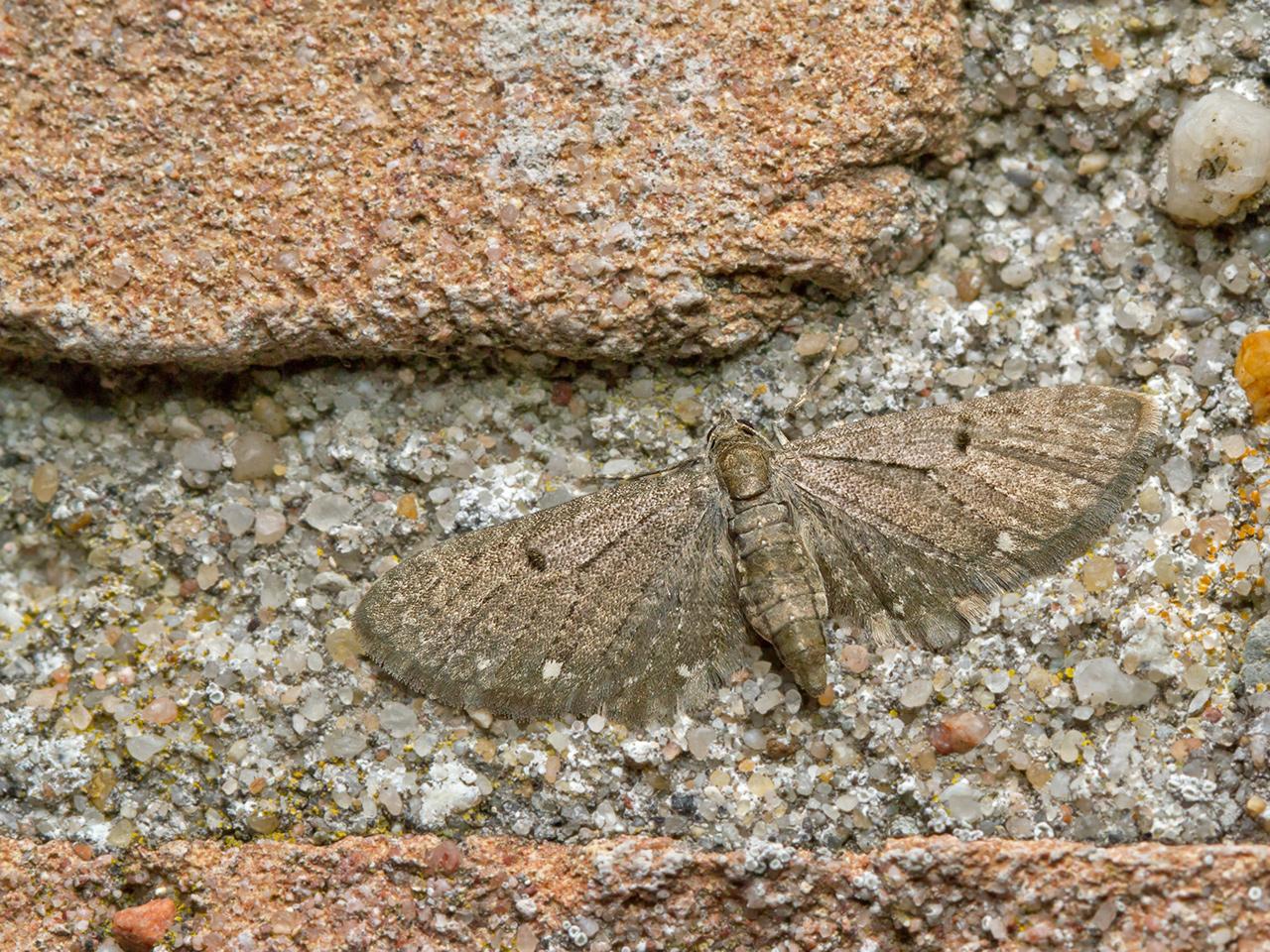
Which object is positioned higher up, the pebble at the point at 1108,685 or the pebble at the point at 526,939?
the pebble at the point at 1108,685

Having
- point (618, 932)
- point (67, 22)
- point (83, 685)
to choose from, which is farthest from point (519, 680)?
point (67, 22)

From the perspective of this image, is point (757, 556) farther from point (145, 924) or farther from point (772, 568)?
point (145, 924)

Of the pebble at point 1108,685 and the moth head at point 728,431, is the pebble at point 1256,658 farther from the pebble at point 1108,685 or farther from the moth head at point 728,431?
the moth head at point 728,431

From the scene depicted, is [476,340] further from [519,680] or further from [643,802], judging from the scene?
[643,802]

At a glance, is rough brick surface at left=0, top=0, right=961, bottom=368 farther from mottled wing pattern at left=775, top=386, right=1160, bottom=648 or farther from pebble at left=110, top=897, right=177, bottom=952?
pebble at left=110, top=897, right=177, bottom=952

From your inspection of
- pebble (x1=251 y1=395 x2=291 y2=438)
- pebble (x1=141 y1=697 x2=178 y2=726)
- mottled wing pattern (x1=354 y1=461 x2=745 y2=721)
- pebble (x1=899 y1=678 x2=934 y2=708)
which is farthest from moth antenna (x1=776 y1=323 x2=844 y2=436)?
pebble (x1=141 y1=697 x2=178 y2=726)

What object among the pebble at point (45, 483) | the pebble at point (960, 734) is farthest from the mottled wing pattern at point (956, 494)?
the pebble at point (45, 483)

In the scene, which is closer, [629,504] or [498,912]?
[498,912]

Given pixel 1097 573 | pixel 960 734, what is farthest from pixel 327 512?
pixel 1097 573
